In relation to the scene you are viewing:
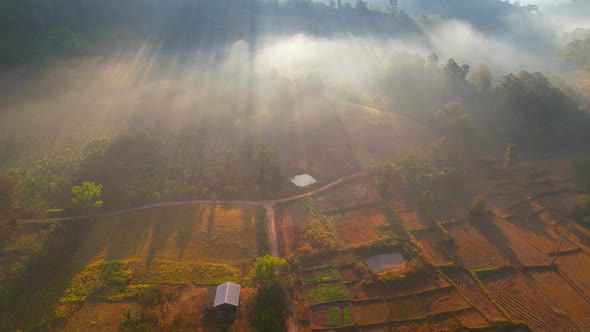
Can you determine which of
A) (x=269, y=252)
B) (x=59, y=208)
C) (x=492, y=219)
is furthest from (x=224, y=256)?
(x=492, y=219)

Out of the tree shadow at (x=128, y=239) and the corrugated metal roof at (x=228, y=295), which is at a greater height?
the tree shadow at (x=128, y=239)

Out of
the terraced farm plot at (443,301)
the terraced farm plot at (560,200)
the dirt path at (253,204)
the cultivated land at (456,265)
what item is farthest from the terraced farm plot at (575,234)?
the dirt path at (253,204)

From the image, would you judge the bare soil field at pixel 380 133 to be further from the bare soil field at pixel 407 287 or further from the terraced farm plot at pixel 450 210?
the bare soil field at pixel 407 287

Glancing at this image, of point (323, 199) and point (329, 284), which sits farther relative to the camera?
point (323, 199)

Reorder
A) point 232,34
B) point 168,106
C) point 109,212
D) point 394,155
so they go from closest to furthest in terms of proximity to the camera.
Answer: point 109,212, point 394,155, point 168,106, point 232,34

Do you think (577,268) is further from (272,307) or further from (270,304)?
(270,304)

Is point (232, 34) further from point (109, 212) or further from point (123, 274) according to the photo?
point (123, 274)

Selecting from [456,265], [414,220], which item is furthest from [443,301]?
[414,220]
